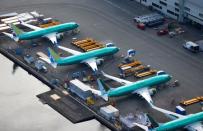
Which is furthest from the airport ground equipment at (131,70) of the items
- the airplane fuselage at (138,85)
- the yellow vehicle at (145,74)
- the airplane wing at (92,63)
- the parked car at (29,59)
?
the parked car at (29,59)

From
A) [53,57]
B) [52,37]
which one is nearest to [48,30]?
[52,37]

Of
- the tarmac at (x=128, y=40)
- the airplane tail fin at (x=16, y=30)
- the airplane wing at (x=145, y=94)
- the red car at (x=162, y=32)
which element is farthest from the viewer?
the red car at (x=162, y=32)

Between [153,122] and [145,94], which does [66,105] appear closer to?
[145,94]

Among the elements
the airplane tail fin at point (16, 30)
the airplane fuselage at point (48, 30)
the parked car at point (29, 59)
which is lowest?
the parked car at point (29, 59)

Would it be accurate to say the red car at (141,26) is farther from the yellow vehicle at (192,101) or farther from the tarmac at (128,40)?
the yellow vehicle at (192,101)

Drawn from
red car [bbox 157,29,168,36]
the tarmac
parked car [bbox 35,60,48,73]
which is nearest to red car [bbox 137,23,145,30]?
the tarmac

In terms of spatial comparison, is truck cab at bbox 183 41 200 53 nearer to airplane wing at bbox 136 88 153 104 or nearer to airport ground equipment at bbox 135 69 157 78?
airport ground equipment at bbox 135 69 157 78

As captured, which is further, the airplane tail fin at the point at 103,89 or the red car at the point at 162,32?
the red car at the point at 162,32
